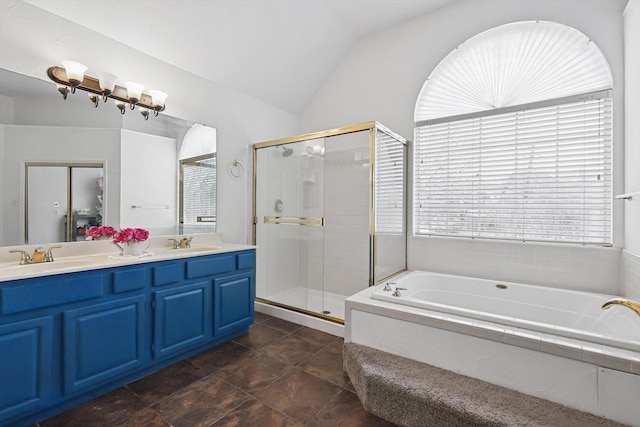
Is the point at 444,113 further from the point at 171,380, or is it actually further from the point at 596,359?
the point at 171,380

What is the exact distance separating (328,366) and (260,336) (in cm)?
80

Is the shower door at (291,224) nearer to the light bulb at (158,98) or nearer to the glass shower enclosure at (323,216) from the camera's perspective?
the glass shower enclosure at (323,216)

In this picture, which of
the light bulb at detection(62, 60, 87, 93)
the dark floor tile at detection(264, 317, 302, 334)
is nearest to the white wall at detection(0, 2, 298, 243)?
the light bulb at detection(62, 60, 87, 93)

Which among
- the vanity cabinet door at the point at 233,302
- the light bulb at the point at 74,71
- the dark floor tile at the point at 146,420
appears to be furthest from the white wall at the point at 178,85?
the dark floor tile at the point at 146,420

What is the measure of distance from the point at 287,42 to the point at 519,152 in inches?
98.8

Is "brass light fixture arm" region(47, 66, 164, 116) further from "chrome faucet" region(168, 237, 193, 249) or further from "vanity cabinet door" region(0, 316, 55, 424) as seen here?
"vanity cabinet door" region(0, 316, 55, 424)

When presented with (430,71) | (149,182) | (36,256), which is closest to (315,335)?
(149,182)

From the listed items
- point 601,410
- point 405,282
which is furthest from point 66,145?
point 601,410

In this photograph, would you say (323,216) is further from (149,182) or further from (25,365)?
(25,365)

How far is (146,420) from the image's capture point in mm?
1635

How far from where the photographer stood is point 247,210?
11.4 feet

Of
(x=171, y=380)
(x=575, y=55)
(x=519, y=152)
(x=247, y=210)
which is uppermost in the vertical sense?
(x=575, y=55)

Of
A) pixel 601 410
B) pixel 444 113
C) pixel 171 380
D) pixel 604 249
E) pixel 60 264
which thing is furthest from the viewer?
pixel 444 113

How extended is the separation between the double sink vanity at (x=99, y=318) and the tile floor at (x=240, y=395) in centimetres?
14
